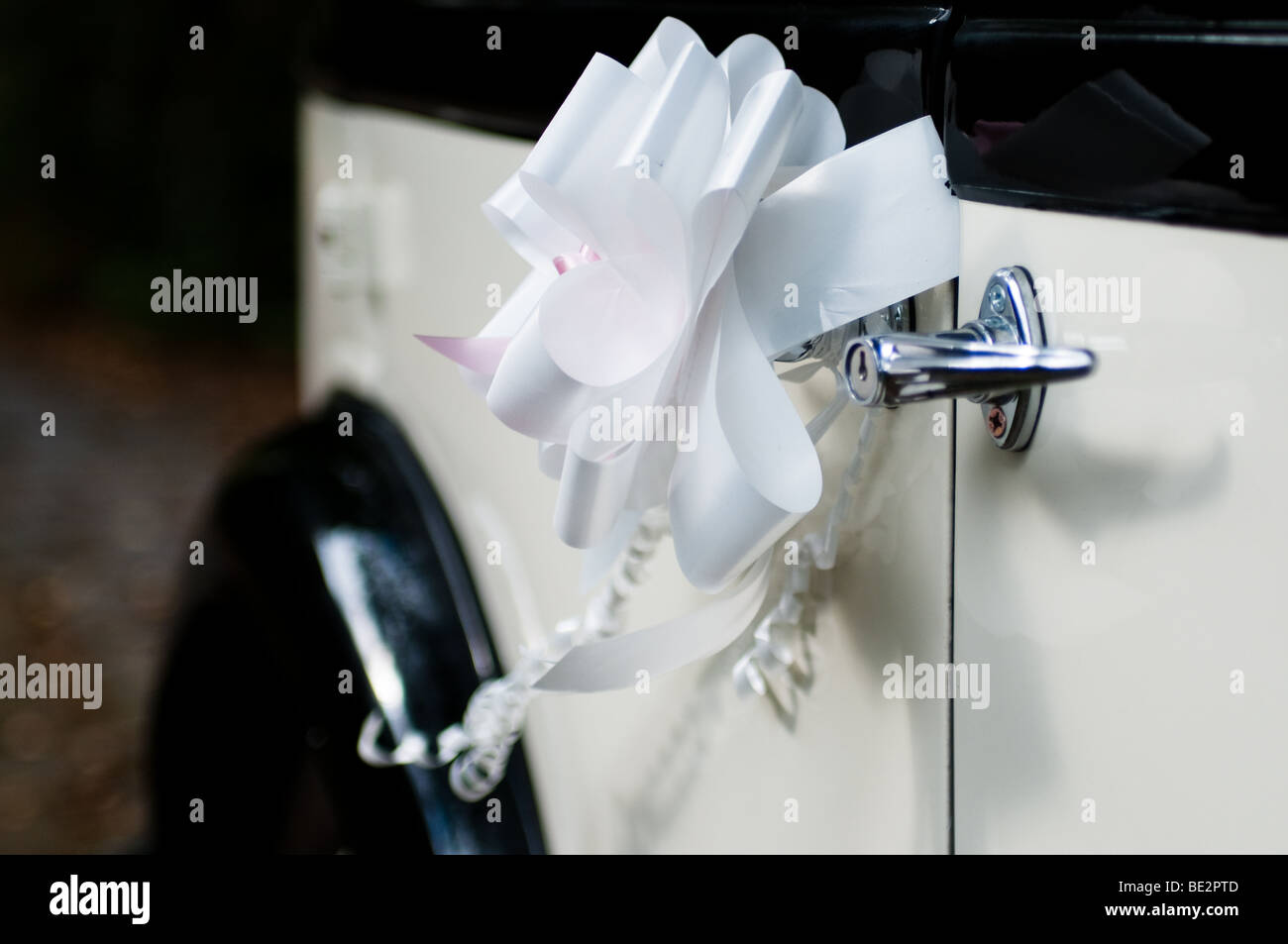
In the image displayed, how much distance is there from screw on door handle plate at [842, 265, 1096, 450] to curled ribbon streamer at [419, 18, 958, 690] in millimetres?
32

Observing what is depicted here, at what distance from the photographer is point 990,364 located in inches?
16.6

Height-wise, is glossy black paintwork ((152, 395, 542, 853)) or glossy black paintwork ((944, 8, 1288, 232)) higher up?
glossy black paintwork ((944, 8, 1288, 232))

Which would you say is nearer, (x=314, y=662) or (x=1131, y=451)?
(x=1131, y=451)

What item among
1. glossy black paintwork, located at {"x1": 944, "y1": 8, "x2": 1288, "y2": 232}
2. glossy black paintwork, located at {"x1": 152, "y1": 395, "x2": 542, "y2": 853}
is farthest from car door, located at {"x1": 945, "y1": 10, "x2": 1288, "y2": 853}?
glossy black paintwork, located at {"x1": 152, "y1": 395, "x2": 542, "y2": 853}

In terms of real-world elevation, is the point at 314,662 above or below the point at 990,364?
below

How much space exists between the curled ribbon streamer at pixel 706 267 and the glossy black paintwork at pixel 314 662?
1.49 ft

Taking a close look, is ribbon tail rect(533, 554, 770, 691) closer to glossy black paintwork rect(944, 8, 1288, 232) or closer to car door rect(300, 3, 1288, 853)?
car door rect(300, 3, 1288, 853)

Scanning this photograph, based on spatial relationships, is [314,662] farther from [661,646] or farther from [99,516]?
[99,516]

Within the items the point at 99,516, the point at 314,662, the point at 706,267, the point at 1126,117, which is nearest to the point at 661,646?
the point at 706,267

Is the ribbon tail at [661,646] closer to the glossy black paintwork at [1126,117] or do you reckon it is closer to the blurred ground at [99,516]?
the glossy black paintwork at [1126,117]

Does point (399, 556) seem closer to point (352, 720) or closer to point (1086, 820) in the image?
point (352, 720)

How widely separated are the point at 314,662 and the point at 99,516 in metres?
2.83

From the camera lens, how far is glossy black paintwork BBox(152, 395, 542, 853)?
3.14ft

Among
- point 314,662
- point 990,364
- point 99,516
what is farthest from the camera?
point 99,516
